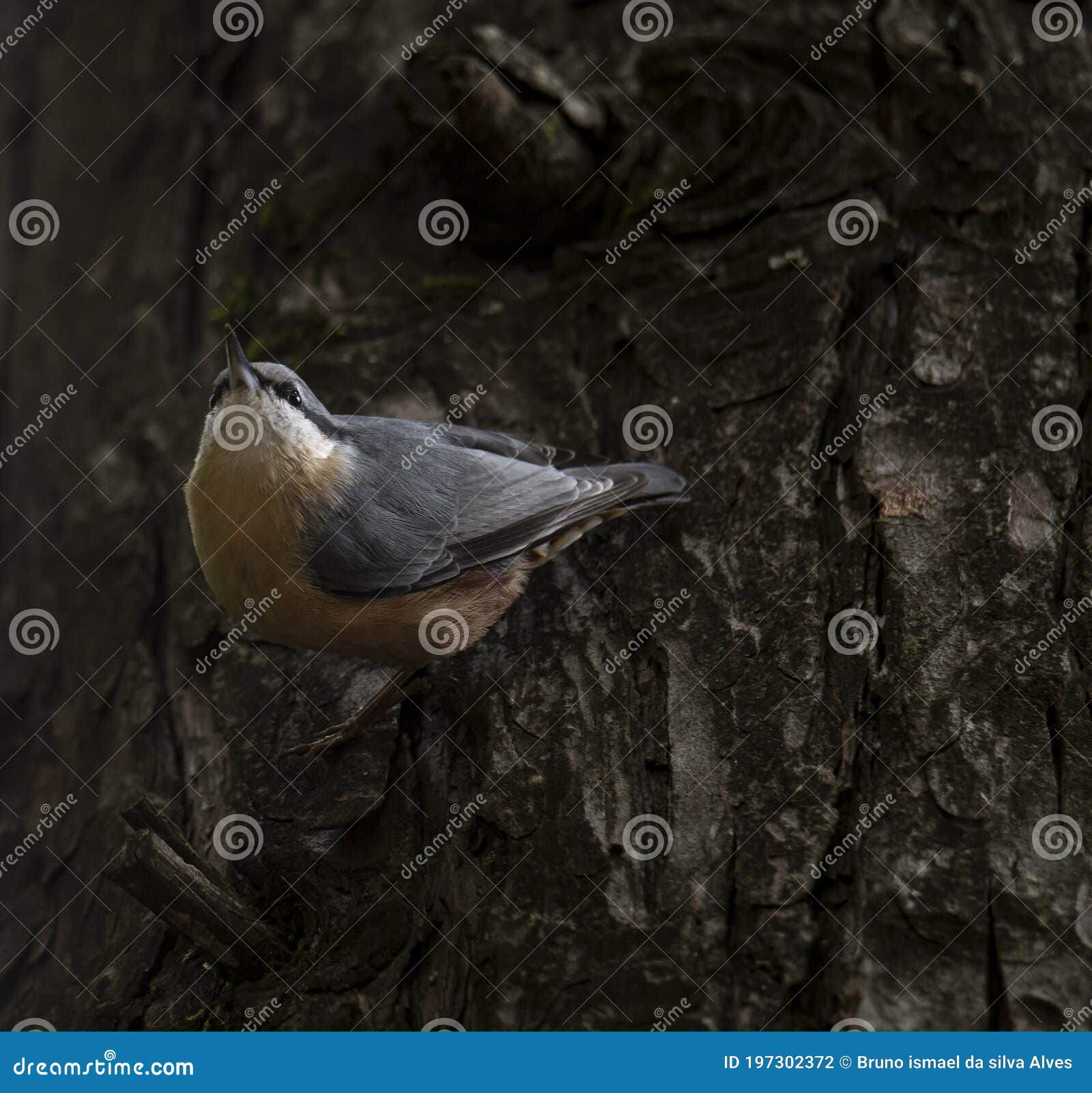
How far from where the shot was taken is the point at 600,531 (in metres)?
3.34

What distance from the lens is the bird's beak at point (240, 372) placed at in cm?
289

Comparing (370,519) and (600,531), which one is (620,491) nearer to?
(600,531)

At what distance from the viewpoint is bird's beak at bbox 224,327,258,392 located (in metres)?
2.89

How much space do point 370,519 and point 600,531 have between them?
0.76 m

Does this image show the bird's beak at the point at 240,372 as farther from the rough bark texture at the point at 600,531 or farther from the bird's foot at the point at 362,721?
the bird's foot at the point at 362,721

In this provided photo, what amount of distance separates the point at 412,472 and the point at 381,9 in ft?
8.10

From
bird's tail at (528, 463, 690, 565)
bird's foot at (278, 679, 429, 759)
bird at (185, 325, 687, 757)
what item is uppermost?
bird's tail at (528, 463, 690, 565)

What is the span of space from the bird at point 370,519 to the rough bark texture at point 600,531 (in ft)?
0.47

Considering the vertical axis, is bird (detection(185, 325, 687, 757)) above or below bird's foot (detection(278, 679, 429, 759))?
above

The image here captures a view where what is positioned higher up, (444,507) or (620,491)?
(620,491)

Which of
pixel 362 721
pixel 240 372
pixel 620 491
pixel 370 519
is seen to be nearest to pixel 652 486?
pixel 620 491

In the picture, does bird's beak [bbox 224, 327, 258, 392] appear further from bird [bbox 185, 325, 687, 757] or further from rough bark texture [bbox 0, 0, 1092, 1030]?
rough bark texture [bbox 0, 0, 1092, 1030]

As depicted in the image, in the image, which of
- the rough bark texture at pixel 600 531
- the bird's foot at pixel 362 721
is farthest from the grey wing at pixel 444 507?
the bird's foot at pixel 362 721

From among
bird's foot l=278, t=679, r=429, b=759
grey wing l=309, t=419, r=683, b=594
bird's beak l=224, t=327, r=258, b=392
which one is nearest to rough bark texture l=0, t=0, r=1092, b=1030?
bird's foot l=278, t=679, r=429, b=759
